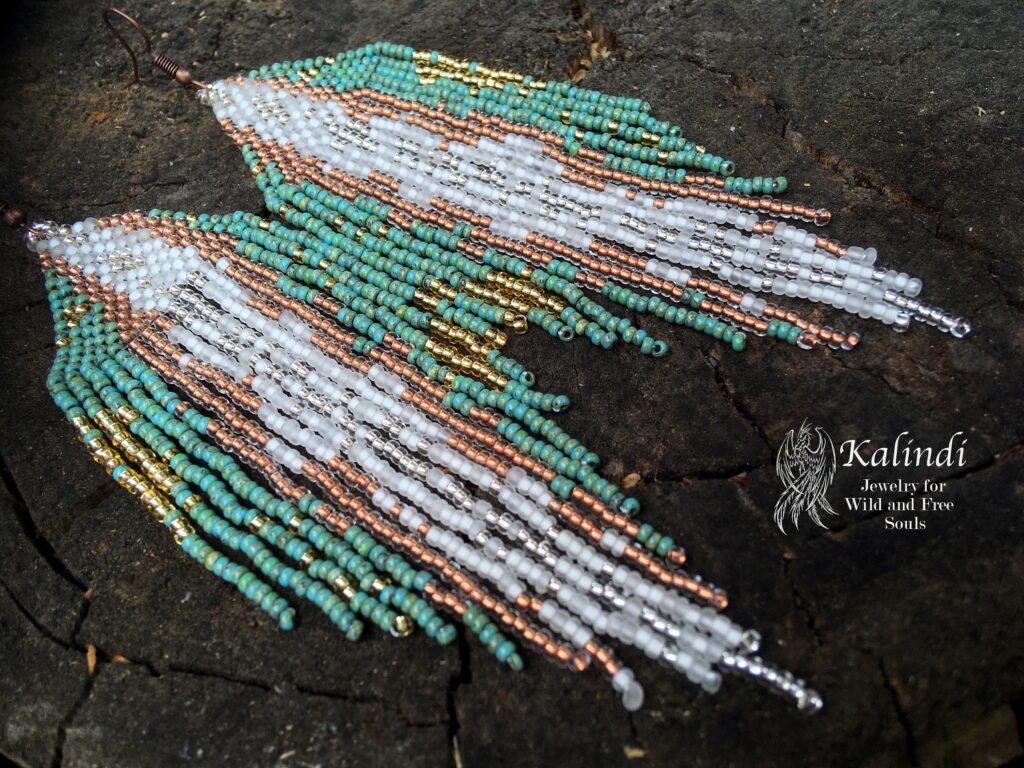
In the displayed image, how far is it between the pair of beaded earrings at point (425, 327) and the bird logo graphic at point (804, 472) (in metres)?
0.30

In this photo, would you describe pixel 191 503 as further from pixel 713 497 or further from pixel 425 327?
pixel 713 497

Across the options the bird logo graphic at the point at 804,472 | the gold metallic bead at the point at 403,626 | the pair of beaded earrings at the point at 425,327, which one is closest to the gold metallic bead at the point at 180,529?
the pair of beaded earrings at the point at 425,327

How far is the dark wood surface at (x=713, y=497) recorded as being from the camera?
6.32 feet

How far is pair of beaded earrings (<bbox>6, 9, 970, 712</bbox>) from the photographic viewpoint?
2.15 m

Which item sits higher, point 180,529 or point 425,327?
point 425,327

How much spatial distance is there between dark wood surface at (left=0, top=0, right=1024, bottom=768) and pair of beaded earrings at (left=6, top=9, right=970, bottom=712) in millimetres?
82

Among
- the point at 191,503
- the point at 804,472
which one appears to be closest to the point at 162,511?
the point at 191,503

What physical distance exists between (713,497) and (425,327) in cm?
102

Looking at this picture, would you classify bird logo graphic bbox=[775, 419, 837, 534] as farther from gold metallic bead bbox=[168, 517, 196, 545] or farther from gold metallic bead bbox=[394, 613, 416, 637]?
gold metallic bead bbox=[168, 517, 196, 545]

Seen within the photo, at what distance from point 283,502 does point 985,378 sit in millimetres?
1905

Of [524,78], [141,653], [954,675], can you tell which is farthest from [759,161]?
[141,653]

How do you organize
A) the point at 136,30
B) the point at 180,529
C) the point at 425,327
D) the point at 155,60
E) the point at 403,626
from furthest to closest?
the point at 136,30 → the point at 155,60 → the point at 425,327 → the point at 180,529 → the point at 403,626

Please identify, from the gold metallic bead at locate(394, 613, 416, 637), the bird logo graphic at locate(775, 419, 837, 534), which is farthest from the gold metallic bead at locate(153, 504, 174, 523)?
the bird logo graphic at locate(775, 419, 837, 534)

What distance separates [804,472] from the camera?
85.0 inches
